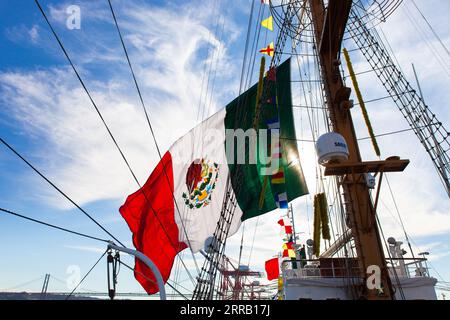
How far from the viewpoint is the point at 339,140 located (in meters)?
5.60

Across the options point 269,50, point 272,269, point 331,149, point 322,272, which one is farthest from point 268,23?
point 272,269

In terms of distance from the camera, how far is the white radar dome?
218 inches

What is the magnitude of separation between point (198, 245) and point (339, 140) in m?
6.08

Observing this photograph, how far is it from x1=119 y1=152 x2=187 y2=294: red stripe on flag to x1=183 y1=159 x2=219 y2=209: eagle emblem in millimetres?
664

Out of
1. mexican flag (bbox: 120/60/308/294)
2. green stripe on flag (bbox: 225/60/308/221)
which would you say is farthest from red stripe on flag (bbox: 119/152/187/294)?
green stripe on flag (bbox: 225/60/308/221)

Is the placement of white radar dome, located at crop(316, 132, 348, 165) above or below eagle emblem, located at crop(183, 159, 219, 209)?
below

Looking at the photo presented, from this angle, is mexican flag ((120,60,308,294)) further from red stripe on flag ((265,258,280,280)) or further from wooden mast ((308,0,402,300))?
red stripe on flag ((265,258,280,280))

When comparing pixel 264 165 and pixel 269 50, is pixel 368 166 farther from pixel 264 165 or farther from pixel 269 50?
pixel 269 50

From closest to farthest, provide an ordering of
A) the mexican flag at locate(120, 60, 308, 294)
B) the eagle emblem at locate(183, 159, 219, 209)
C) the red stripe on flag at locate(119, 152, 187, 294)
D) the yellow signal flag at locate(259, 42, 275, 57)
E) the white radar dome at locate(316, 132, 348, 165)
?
the white radar dome at locate(316, 132, 348, 165) → the red stripe on flag at locate(119, 152, 187, 294) → the mexican flag at locate(120, 60, 308, 294) → the eagle emblem at locate(183, 159, 219, 209) → the yellow signal flag at locate(259, 42, 275, 57)

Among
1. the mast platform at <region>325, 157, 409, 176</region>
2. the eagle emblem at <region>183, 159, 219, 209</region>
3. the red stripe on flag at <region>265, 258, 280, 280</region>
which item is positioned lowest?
the mast platform at <region>325, 157, 409, 176</region>

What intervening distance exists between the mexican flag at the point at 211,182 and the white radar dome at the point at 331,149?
149 inches

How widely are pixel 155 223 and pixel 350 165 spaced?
6.52 m
